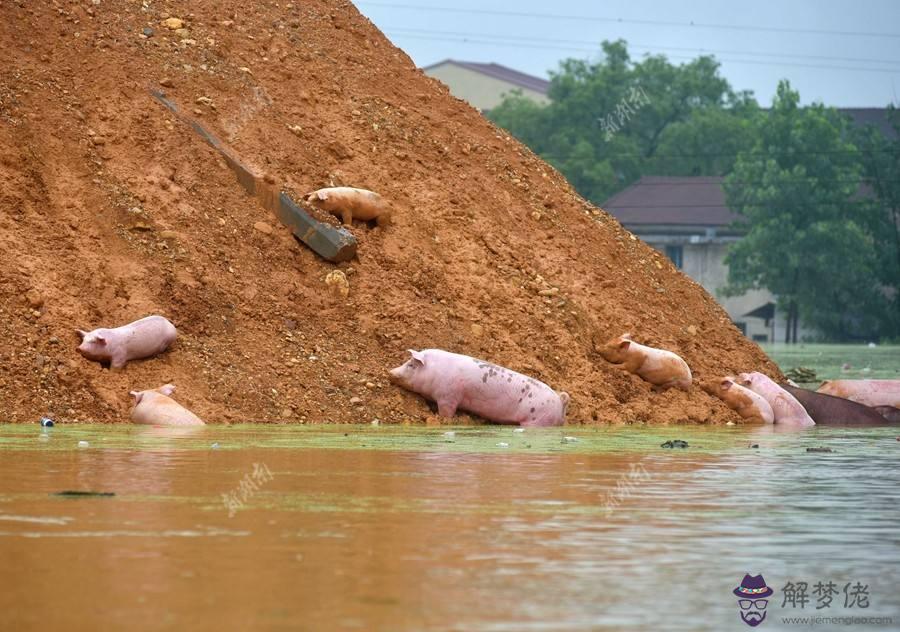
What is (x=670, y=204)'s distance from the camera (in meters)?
92.8

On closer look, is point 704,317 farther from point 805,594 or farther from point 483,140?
point 805,594

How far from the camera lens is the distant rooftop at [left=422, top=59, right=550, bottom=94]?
407ft

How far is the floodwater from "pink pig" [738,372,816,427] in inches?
272

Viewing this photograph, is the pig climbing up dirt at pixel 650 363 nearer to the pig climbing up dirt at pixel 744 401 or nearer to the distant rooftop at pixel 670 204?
the pig climbing up dirt at pixel 744 401

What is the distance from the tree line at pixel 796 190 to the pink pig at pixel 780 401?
52302mm

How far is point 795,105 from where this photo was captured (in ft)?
291

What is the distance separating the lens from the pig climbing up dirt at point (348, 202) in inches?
926

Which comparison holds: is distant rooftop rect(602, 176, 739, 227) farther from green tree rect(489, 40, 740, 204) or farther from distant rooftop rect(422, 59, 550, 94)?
distant rooftop rect(422, 59, 550, 94)

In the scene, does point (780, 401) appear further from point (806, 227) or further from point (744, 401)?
point (806, 227)

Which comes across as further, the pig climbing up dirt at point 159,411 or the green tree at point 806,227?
the green tree at point 806,227

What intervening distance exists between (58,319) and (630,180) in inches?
3247

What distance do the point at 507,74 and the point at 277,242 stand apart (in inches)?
4269

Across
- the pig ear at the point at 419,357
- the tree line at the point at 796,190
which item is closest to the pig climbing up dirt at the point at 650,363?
the pig ear at the point at 419,357

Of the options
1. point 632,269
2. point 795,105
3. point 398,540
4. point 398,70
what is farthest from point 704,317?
point 795,105
